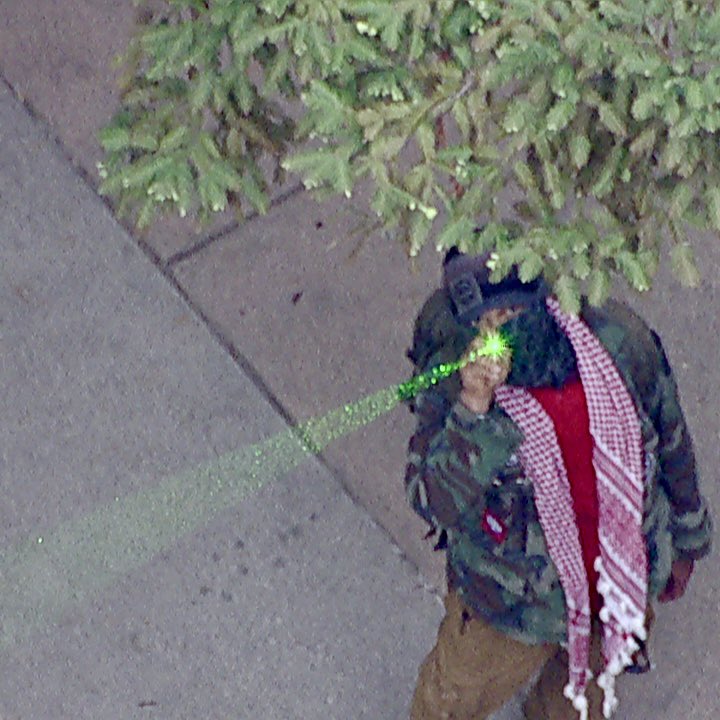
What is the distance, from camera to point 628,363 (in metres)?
2.96

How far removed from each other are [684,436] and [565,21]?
1163 mm

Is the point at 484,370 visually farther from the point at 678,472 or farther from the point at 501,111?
the point at 678,472

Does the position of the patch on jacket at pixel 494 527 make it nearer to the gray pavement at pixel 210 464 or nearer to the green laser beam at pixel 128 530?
the gray pavement at pixel 210 464

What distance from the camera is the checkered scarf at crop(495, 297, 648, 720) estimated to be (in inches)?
113

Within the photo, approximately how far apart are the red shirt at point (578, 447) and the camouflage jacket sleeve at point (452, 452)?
0.33 ft

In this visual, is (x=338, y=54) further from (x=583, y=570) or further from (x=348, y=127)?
(x=583, y=570)

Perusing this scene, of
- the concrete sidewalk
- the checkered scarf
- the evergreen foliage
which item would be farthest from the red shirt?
the concrete sidewalk

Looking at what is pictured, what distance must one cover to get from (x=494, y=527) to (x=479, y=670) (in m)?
0.51

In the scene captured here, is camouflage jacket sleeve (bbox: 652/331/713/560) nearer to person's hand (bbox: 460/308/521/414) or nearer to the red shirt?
the red shirt

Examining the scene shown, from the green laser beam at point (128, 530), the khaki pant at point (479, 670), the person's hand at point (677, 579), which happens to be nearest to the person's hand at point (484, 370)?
the khaki pant at point (479, 670)

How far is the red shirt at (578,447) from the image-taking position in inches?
114

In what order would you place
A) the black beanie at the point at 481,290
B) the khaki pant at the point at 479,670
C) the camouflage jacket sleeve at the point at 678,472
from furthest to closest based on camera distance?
the khaki pant at the point at 479,670, the camouflage jacket sleeve at the point at 678,472, the black beanie at the point at 481,290

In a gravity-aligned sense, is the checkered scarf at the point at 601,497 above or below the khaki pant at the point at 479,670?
above

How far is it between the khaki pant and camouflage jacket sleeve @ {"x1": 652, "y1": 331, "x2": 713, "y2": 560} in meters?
0.22
